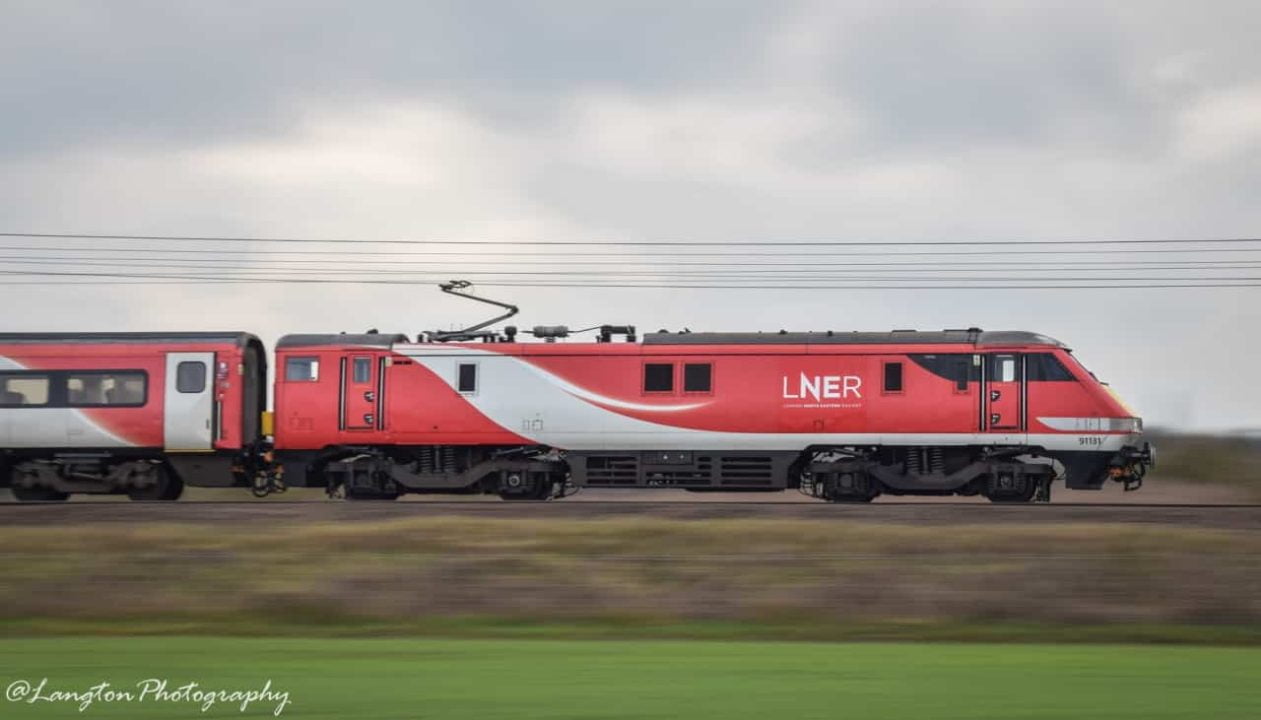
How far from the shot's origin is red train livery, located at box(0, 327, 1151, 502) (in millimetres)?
30812

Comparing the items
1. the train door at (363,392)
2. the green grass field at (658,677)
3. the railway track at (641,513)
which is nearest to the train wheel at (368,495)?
the train door at (363,392)

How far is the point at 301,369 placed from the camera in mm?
32531

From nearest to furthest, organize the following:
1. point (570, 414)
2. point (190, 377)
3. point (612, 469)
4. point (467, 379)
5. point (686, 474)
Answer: point (686, 474) → point (570, 414) → point (612, 469) → point (467, 379) → point (190, 377)

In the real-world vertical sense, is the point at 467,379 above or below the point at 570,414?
above

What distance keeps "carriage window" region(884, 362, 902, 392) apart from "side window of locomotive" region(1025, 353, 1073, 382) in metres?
2.81

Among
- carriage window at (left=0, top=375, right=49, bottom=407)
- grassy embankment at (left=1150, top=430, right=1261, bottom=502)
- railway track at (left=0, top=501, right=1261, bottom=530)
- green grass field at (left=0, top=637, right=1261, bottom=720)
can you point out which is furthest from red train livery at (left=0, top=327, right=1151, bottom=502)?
green grass field at (left=0, top=637, right=1261, bottom=720)

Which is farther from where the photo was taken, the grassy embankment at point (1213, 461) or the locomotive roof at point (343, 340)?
the grassy embankment at point (1213, 461)

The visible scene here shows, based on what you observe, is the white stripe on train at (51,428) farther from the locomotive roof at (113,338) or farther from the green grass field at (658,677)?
the green grass field at (658,677)

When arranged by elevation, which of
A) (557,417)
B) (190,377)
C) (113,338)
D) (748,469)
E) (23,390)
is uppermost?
(113,338)

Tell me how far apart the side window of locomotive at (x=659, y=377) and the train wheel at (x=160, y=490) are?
11.7m

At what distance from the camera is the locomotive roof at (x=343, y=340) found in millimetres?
32531

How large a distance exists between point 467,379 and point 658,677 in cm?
2157

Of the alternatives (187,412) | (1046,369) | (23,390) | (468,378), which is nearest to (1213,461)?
(1046,369)

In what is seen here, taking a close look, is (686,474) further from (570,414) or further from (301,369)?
(301,369)
